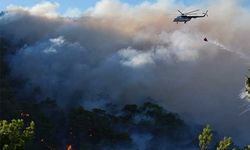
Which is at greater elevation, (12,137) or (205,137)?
(205,137)

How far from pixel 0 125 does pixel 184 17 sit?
356 ft

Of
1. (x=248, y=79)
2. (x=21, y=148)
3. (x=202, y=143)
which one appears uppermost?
(x=248, y=79)

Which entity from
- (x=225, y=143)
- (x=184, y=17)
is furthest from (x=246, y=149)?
(x=184, y=17)

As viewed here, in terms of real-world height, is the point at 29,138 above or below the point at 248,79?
below

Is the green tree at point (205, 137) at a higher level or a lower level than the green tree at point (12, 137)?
higher

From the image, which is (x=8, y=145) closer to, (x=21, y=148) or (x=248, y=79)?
(x=21, y=148)

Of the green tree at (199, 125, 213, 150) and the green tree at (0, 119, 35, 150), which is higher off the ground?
the green tree at (199, 125, 213, 150)

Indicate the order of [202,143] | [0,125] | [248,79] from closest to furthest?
1. [202,143]
2. [0,125]
3. [248,79]

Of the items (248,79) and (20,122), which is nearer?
(20,122)

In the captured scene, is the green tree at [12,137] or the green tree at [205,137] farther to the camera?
the green tree at [12,137]

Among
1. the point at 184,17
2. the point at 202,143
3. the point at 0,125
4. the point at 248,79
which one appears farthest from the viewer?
the point at 184,17

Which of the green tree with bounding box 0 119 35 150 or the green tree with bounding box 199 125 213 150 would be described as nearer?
the green tree with bounding box 199 125 213 150

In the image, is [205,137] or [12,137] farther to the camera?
[12,137]

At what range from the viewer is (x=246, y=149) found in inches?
1861
